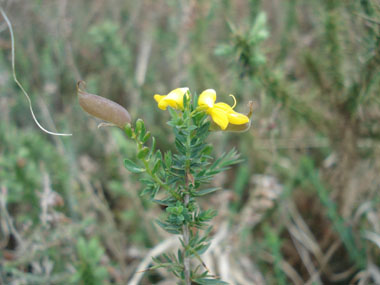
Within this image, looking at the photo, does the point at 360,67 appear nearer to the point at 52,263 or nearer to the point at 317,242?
the point at 317,242

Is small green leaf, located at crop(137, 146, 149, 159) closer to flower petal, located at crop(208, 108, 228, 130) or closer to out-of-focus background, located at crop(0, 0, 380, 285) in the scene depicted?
flower petal, located at crop(208, 108, 228, 130)

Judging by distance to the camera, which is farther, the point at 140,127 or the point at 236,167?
the point at 236,167

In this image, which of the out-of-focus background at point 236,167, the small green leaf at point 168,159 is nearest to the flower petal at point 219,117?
the small green leaf at point 168,159

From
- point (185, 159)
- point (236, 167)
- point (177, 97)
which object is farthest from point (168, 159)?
point (236, 167)

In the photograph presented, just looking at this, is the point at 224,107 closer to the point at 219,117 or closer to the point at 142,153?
the point at 219,117

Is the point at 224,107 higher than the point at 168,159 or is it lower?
higher

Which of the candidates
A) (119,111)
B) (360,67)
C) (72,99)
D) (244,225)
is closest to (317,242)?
(244,225)

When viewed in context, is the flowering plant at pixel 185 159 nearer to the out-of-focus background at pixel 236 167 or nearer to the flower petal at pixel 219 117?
the flower petal at pixel 219 117
